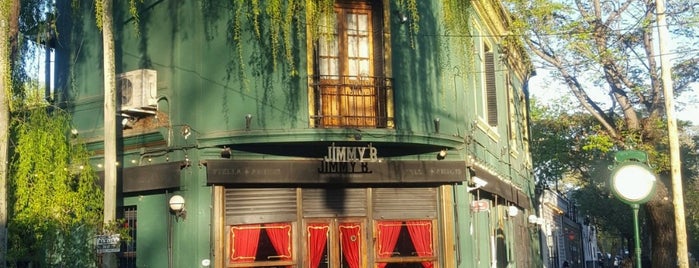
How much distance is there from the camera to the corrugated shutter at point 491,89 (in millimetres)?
21141

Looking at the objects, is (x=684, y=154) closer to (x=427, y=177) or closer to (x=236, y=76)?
(x=427, y=177)

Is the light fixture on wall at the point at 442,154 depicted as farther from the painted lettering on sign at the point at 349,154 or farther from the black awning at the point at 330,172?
the painted lettering on sign at the point at 349,154

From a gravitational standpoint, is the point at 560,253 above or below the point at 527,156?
below

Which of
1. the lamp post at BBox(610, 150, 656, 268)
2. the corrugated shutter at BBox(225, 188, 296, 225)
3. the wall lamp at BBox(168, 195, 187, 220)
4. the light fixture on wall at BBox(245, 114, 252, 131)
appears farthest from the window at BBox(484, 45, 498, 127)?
the lamp post at BBox(610, 150, 656, 268)

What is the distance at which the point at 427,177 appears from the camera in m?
16.0

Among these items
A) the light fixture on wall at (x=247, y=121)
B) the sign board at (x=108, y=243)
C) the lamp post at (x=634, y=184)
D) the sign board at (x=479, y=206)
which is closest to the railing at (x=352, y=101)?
the light fixture on wall at (x=247, y=121)

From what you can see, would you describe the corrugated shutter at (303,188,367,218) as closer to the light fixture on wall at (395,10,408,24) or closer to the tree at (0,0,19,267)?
the light fixture on wall at (395,10,408,24)

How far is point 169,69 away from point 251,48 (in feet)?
5.34

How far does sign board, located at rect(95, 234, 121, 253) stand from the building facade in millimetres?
2258

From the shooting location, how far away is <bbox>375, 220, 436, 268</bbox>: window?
15.8 metres

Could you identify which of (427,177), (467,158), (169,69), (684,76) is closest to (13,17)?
(169,69)

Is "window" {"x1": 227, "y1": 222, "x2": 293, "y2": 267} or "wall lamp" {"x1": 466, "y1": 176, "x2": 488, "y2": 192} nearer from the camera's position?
"window" {"x1": 227, "y1": 222, "x2": 293, "y2": 267}

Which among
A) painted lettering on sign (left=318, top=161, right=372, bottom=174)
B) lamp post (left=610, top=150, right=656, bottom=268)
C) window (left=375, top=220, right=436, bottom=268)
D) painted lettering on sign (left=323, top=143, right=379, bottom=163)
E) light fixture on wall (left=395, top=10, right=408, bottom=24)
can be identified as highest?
light fixture on wall (left=395, top=10, right=408, bottom=24)

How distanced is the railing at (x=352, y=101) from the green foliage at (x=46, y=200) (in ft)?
14.5
